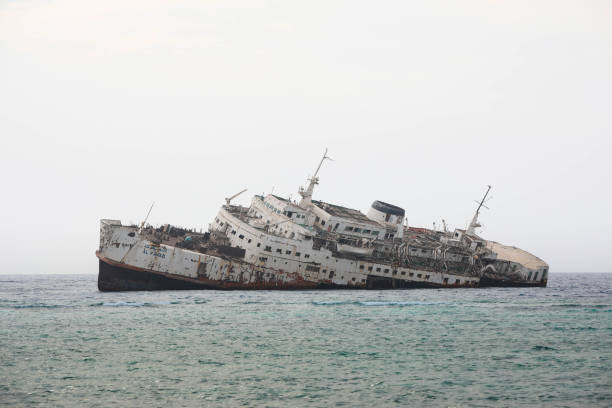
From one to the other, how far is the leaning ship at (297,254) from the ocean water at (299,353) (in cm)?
377

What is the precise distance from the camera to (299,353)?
25203 mm

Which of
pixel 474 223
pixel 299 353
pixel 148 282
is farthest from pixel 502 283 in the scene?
pixel 299 353

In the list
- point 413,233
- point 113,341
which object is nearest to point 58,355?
point 113,341

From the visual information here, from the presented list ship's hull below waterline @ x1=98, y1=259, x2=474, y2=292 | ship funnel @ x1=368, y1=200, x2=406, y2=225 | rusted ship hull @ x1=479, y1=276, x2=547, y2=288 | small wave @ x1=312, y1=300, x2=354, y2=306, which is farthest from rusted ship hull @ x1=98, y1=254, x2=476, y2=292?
rusted ship hull @ x1=479, y1=276, x2=547, y2=288

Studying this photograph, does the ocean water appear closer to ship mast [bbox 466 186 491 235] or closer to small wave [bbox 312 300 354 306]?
small wave [bbox 312 300 354 306]

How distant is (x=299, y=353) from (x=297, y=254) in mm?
23733

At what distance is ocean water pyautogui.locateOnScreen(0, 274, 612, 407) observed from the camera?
18.7 m

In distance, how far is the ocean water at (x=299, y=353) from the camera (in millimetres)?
18672

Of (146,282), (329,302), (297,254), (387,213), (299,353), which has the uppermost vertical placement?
(387,213)

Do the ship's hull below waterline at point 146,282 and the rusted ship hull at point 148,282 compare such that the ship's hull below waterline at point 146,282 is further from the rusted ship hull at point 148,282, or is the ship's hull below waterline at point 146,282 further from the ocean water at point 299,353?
the ocean water at point 299,353

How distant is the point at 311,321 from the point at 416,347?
28.0ft

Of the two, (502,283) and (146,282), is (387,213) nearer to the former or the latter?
(502,283)

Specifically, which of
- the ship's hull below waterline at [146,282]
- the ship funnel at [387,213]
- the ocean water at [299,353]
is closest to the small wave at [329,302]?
the ocean water at [299,353]

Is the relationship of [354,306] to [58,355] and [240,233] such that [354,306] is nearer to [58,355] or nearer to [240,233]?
[240,233]
